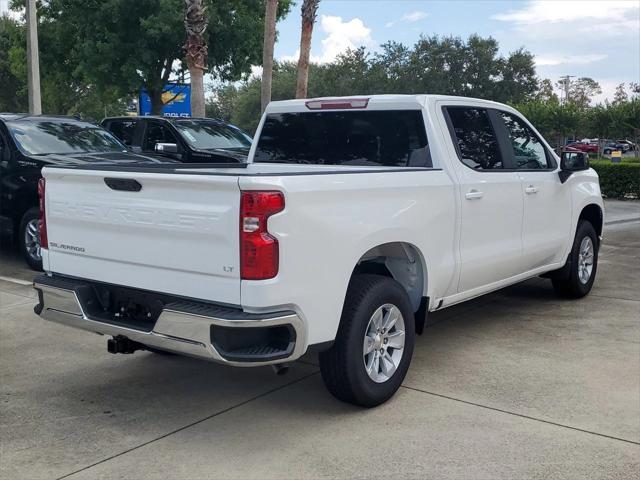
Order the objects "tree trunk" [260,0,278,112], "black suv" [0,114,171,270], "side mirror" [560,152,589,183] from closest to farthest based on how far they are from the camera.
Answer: "side mirror" [560,152,589,183], "black suv" [0,114,171,270], "tree trunk" [260,0,278,112]

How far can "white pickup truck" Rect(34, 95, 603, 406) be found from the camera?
3.78 m

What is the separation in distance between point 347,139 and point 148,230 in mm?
2043

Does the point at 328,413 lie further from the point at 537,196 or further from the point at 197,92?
the point at 197,92

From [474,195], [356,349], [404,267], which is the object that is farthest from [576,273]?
[356,349]

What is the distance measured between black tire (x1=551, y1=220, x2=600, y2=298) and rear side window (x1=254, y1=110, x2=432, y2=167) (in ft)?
8.99

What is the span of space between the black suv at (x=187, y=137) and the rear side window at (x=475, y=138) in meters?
5.65

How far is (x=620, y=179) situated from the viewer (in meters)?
20.5

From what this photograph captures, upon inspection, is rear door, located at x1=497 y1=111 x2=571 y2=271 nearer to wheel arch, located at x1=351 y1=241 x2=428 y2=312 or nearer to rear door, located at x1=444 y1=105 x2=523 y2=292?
rear door, located at x1=444 y1=105 x2=523 y2=292

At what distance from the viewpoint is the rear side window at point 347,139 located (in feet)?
17.6

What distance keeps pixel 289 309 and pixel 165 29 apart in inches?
724

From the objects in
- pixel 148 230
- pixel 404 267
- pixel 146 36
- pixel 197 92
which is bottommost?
pixel 404 267

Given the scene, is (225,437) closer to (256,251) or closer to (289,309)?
(289,309)

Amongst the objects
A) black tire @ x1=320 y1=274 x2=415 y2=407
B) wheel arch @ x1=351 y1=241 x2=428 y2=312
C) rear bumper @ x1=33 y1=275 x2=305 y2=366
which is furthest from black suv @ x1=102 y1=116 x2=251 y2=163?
rear bumper @ x1=33 y1=275 x2=305 y2=366

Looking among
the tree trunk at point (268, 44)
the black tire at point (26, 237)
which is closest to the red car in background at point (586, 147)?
the tree trunk at point (268, 44)
